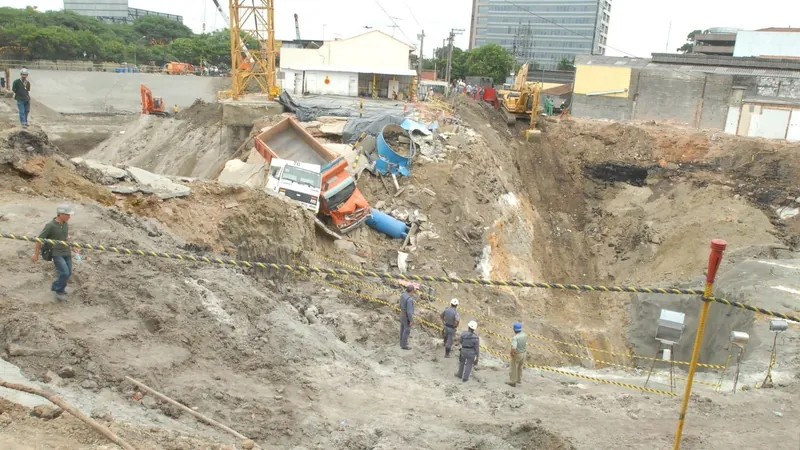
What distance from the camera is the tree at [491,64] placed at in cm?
7456

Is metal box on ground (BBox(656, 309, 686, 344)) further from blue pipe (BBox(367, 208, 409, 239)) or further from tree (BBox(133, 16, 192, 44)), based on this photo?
tree (BBox(133, 16, 192, 44))

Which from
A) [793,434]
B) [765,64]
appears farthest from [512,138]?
[793,434]

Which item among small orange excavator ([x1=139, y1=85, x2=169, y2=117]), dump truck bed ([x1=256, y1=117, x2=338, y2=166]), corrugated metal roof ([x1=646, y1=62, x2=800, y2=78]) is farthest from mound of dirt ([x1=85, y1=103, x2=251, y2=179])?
corrugated metal roof ([x1=646, y1=62, x2=800, y2=78])

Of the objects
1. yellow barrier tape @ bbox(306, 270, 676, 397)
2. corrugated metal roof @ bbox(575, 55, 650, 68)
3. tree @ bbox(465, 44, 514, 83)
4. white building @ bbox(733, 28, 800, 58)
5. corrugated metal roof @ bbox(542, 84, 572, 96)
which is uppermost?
white building @ bbox(733, 28, 800, 58)

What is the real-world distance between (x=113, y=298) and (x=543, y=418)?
659cm

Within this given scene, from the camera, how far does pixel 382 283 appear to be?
15.0 m

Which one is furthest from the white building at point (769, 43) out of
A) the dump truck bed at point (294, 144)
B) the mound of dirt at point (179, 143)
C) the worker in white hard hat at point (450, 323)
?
the worker in white hard hat at point (450, 323)

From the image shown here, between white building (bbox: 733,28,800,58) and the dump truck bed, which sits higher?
white building (bbox: 733,28,800,58)

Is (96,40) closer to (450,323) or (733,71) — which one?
(733,71)

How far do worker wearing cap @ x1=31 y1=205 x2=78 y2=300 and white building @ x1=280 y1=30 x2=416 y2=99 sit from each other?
29533 mm

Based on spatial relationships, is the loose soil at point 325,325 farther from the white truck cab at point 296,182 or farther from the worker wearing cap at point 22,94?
the worker wearing cap at point 22,94

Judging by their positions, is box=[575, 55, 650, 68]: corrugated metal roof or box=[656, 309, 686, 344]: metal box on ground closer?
box=[656, 309, 686, 344]: metal box on ground

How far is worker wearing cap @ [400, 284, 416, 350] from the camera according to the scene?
11.2 meters

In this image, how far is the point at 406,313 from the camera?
1129 centimetres
